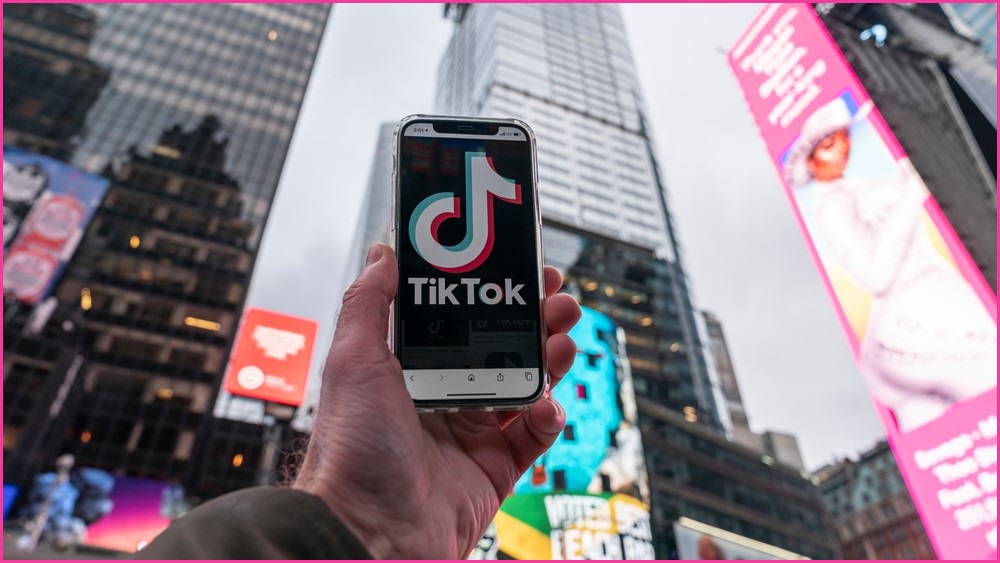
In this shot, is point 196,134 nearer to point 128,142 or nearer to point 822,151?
point 128,142

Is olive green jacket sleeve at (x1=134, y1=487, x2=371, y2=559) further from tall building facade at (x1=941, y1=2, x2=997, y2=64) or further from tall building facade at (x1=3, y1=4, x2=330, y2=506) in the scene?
tall building facade at (x1=3, y1=4, x2=330, y2=506)

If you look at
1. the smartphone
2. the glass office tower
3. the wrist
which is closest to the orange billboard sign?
the glass office tower

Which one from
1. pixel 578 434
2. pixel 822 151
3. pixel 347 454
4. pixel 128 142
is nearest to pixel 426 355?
pixel 347 454

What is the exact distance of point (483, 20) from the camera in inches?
3529

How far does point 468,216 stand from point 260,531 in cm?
173

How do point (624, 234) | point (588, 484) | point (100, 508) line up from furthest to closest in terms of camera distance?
1. point (624, 234)
2. point (100, 508)
3. point (588, 484)

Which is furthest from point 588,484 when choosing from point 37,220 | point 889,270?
point 37,220

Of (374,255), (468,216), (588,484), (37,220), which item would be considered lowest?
(374,255)

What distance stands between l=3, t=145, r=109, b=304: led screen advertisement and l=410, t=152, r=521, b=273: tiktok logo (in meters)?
42.0

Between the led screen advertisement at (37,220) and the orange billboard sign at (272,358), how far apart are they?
1280cm

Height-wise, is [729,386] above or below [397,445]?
above

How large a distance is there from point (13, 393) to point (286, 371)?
1872 centimetres

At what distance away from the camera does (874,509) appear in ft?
272

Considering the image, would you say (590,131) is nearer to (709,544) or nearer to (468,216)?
(709,544)
